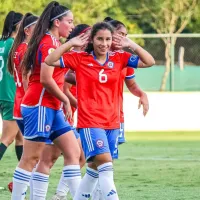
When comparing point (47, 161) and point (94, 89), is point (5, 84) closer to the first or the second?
point (47, 161)

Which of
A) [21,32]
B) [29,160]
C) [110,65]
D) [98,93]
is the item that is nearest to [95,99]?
[98,93]

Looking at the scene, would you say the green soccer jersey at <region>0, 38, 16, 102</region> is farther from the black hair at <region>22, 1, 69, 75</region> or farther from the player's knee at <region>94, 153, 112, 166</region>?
the player's knee at <region>94, 153, 112, 166</region>

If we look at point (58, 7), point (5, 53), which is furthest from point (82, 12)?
point (58, 7)

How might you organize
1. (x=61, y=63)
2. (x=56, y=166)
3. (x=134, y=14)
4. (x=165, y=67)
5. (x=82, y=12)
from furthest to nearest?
(x=134, y=14)
(x=82, y=12)
(x=165, y=67)
(x=56, y=166)
(x=61, y=63)

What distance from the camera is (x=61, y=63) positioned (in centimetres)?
833

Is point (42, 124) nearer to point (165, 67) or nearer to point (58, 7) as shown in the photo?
point (58, 7)

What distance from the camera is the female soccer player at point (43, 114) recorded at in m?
8.60

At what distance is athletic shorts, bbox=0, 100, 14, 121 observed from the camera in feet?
38.8

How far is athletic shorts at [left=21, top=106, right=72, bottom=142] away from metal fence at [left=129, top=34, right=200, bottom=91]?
16324 mm

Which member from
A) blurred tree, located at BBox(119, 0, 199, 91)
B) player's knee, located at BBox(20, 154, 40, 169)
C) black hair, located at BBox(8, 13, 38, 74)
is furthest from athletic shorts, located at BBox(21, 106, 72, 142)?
blurred tree, located at BBox(119, 0, 199, 91)

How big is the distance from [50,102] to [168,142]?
10.6m

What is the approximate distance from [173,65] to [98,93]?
17.2 metres

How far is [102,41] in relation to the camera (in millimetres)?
8328

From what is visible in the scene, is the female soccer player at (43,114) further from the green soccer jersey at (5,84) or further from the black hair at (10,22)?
the green soccer jersey at (5,84)
